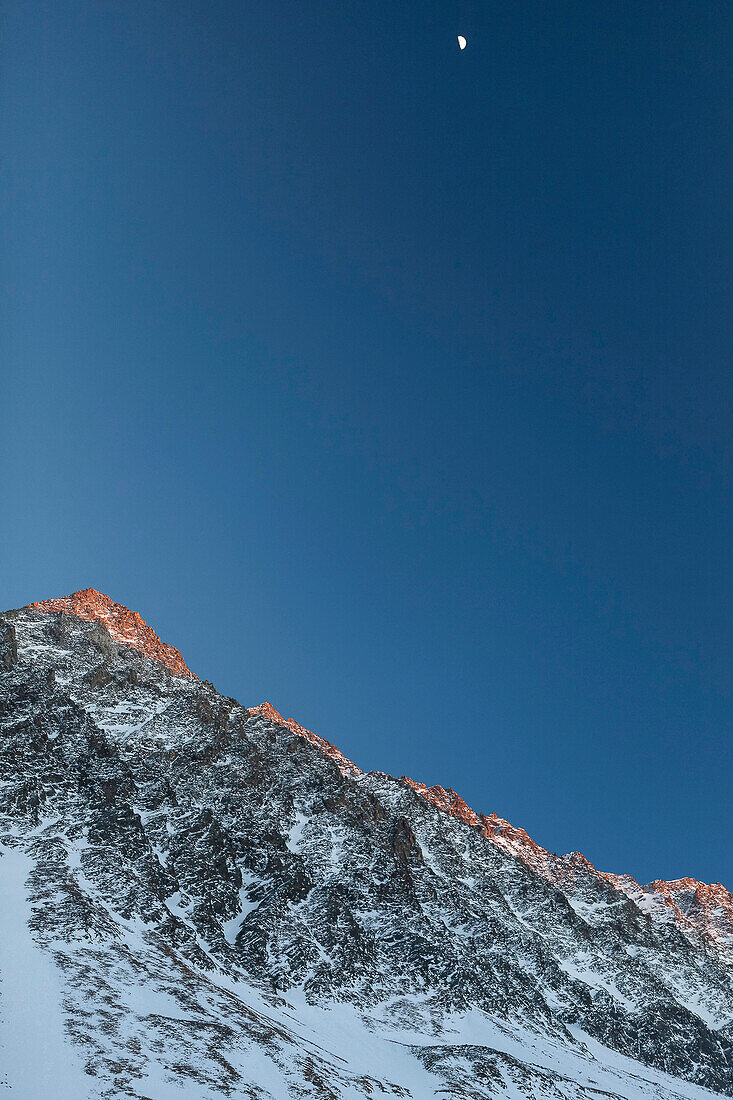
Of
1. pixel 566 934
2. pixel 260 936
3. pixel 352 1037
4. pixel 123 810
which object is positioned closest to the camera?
pixel 352 1037

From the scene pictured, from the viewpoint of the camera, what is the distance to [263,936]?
10662cm

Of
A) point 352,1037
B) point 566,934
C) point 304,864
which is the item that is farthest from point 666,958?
point 352,1037

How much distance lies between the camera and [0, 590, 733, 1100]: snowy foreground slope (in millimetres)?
65062

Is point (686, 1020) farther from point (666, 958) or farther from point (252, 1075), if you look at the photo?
point (252, 1075)

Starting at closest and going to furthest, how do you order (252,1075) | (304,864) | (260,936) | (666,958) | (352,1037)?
(252,1075) → (352,1037) → (260,936) → (304,864) → (666,958)

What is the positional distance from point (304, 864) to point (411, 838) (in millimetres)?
37064

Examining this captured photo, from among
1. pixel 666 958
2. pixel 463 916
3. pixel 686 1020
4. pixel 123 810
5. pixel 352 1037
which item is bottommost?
pixel 352 1037

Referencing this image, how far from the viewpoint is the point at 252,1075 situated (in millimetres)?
61469

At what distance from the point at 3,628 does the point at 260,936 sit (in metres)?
102

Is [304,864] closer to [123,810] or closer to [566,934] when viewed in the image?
[123,810]

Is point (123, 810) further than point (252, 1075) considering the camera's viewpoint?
Yes

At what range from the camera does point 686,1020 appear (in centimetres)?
14925

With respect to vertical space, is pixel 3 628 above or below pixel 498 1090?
above

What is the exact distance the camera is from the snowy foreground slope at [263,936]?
213 feet
